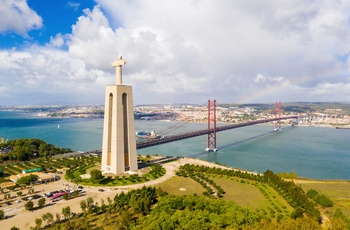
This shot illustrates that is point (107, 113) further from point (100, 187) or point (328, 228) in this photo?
point (328, 228)

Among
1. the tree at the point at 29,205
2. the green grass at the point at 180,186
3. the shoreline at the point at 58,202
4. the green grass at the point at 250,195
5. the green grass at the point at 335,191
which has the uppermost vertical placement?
the tree at the point at 29,205

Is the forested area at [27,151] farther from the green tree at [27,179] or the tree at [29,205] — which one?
the tree at [29,205]

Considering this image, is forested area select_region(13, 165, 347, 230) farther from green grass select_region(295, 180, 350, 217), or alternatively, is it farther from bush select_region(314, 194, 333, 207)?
green grass select_region(295, 180, 350, 217)

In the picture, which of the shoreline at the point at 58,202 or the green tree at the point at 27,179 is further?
the green tree at the point at 27,179

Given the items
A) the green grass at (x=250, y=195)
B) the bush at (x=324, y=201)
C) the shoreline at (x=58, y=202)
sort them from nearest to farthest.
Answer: the shoreline at (x=58, y=202), the green grass at (x=250, y=195), the bush at (x=324, y=201)

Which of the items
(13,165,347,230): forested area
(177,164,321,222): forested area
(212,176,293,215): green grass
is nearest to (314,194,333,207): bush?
(177,164,321,222): forested area

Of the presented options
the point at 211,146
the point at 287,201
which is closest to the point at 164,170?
the point at 287,201

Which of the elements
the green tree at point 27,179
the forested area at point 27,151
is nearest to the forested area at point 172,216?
the green tree at point 27,179
